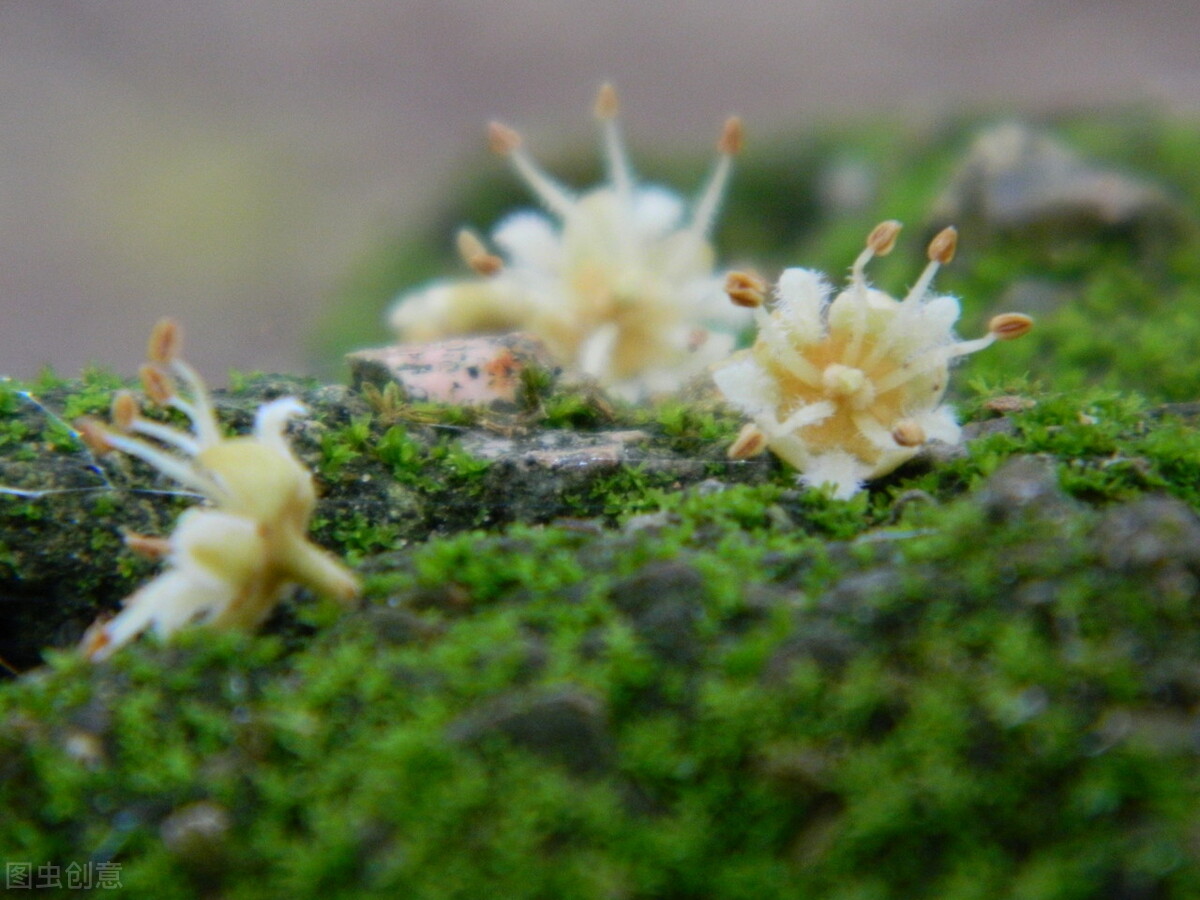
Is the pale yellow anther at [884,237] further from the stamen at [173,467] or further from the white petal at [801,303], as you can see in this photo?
the stamen at [173,467]

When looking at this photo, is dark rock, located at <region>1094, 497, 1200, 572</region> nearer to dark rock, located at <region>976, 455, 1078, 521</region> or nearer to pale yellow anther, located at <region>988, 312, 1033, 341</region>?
dark rock, located at <region>976, 455, 1078, 521</region>

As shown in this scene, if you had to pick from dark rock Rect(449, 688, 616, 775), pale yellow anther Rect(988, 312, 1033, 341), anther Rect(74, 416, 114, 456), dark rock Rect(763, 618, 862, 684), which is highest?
pale yellow anther Rect(988, 312, 1033, 341)

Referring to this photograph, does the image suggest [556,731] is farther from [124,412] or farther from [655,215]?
[655,215]

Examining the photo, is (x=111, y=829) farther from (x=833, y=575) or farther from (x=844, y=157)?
(x=844, y=157)

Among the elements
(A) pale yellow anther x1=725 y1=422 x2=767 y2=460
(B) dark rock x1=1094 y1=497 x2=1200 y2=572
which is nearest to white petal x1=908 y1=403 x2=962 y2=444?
(A) pale yellow anther x1=725 y1=422 x2=767 y2=460

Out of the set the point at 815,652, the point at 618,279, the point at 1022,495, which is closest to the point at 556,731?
the point at 815,652

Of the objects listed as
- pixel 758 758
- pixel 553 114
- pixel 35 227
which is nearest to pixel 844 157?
pixel 553 114
